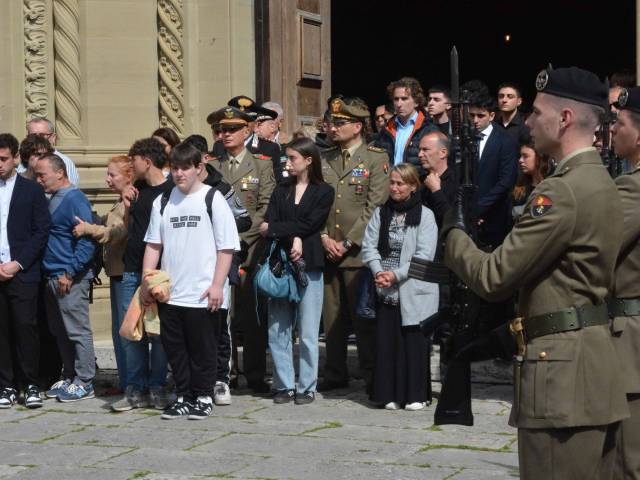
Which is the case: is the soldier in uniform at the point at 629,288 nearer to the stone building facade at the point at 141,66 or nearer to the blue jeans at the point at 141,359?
the blue jeans at the point at 141,359

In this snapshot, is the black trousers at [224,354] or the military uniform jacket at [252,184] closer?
the black trousers at [224,354]

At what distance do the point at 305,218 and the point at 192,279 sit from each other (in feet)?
3.39

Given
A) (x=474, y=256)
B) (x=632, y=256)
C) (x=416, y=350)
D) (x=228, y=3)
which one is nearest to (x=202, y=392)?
(x=416, y=350)

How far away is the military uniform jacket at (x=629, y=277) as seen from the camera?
16.2 ft

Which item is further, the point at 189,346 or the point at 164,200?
the point at 164,200

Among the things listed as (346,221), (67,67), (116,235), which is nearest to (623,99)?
(346,221)

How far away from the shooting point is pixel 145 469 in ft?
23.1

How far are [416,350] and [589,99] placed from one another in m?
4.73

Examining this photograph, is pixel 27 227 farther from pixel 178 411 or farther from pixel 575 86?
pixel 575 86

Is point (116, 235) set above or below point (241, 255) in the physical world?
above

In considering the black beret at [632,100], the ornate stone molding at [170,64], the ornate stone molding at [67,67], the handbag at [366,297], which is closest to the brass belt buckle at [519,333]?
the black beret at [632,100]

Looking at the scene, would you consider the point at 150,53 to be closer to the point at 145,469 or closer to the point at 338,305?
the point at 338,305

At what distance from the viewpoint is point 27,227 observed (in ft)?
30.6

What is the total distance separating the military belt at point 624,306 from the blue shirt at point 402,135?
4.88 m
